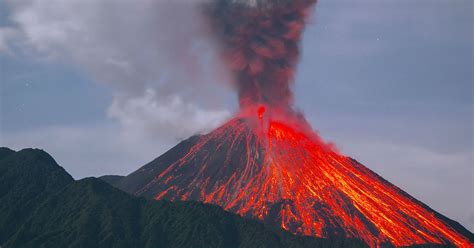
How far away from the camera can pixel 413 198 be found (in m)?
120

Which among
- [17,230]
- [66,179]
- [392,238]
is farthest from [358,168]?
[17,230]

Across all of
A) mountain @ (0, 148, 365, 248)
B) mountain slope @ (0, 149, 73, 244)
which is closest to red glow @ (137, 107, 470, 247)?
mountain @ (0, 148, 365, 248)

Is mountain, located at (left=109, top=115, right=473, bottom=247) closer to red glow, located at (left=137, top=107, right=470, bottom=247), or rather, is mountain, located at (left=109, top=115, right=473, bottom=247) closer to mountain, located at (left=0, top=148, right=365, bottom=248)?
red glow, located at (left=137, top=107, right=470, bottom=247)

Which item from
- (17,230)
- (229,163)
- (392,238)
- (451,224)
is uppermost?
(229,163)

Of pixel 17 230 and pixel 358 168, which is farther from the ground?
pixel 358 168

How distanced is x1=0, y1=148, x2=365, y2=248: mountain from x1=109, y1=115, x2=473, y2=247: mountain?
Result: 23.4 ft

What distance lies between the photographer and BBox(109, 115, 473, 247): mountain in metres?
102

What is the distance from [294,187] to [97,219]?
31601mm

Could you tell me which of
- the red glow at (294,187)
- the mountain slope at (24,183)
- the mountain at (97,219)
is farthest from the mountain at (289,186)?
the mountain slope at (24,183)

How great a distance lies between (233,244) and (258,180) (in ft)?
70.1

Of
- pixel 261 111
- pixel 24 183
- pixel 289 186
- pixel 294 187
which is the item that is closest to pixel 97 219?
pixel 24 183

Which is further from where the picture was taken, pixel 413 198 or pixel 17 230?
pixel 413 198

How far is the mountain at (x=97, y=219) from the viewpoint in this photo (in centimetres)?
8825

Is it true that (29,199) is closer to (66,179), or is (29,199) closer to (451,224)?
(66,179)
